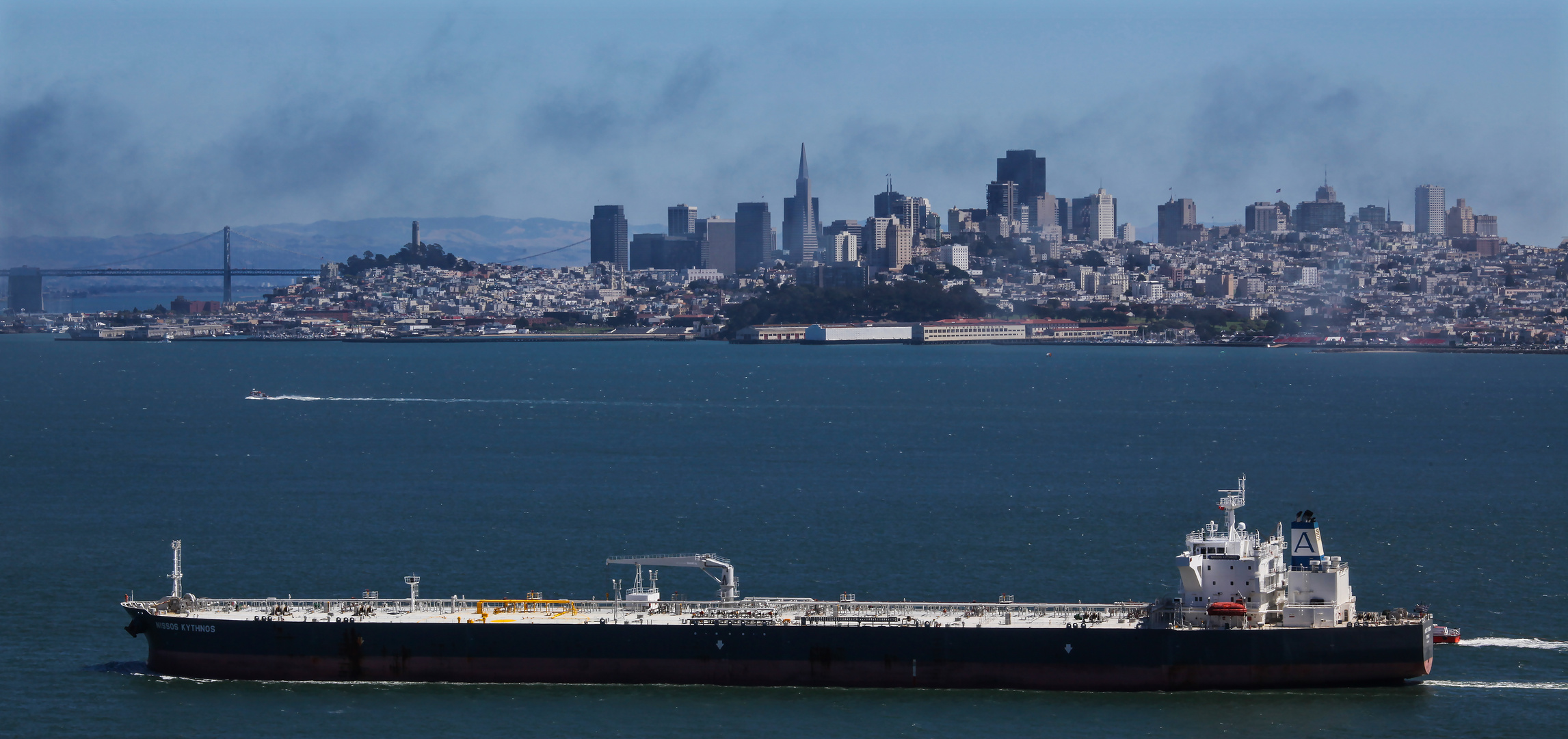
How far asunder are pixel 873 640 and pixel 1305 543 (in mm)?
7172

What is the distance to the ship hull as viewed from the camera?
2856cm

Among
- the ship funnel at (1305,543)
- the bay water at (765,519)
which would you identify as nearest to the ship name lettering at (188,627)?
the bay water at (765,519)

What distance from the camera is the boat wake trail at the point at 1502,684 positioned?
2909cm

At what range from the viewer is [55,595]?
36.0 metres

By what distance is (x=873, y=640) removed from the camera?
96.4ft

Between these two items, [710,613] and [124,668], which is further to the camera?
[124,668]

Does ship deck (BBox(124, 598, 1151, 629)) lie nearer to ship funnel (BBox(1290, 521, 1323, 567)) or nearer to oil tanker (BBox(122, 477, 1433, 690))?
oil tanker (BBox(122, 477, 1433, 690))

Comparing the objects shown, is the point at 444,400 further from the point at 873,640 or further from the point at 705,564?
the point at 873,640

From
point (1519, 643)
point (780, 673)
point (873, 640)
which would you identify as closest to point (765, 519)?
point (780, 673)

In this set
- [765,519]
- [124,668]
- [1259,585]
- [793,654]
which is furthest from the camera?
[765,519]

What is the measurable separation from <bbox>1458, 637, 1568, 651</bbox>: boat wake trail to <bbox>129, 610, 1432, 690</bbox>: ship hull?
392 cm

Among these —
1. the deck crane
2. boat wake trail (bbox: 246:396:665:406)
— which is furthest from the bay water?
the deck crane

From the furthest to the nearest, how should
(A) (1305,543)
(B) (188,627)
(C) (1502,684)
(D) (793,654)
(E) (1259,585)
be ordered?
1. (B) (188,627)
2. (D) (793,654)
3. (C) (1502,684)
4. (A) (1305,543)
5. (E) (1259,585)

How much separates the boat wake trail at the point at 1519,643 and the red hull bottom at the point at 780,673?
393 centimetres
